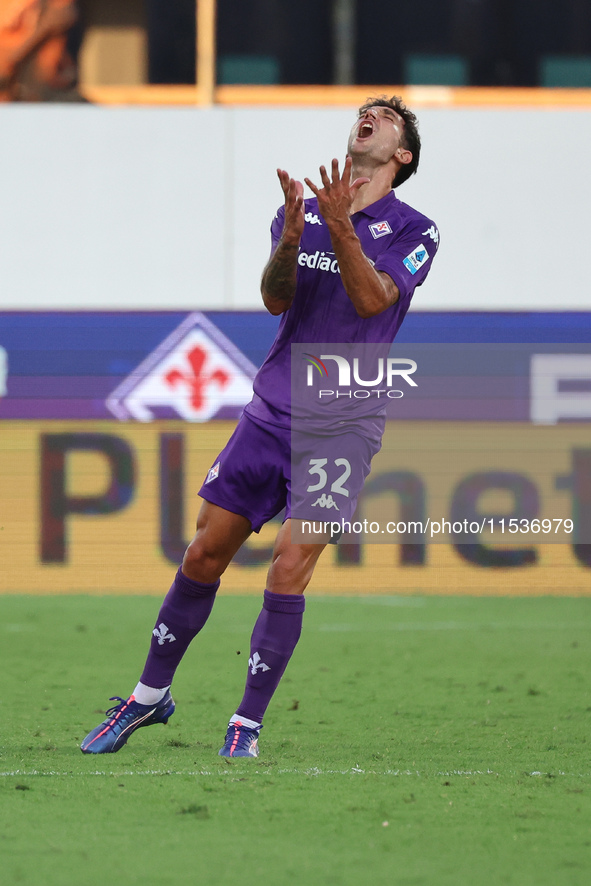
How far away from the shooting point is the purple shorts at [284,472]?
11.6 feet

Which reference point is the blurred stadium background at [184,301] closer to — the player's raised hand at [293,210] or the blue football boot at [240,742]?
the blue football boot at [240,742]

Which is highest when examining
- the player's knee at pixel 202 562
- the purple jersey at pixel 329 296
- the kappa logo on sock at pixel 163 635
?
the purple jersey at pixel 329 296

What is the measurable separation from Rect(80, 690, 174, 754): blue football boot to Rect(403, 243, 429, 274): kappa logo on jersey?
1.49m

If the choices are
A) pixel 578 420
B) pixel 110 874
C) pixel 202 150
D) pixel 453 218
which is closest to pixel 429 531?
pixel 578 420

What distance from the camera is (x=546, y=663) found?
5918 mm

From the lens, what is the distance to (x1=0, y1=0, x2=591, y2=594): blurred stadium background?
9383 millimetres

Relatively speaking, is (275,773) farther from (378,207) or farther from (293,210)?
(378,207)

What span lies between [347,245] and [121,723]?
1557 millimetres

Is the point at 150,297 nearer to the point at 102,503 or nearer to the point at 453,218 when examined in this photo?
the point at 102,503

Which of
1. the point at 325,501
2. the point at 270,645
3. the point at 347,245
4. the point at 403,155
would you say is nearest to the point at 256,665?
the point at 270,645

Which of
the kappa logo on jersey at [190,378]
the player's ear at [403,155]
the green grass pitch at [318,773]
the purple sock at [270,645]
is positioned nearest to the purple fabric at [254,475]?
the purple sock at [270,645]

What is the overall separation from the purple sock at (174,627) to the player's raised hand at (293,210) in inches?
42.7

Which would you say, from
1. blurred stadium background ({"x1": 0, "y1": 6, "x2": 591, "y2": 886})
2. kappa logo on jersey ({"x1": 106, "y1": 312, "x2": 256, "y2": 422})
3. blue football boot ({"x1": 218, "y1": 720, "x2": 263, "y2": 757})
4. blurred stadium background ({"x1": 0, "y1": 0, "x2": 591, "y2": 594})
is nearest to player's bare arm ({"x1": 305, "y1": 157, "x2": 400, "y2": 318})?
blue football boot ({"x1": 218, "y1": 720, "x2": 263, "y2": 757})

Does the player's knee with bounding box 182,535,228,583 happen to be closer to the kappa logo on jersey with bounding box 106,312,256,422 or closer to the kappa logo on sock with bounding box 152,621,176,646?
the kappa logo on sock with bounding box 152,621,176,646
